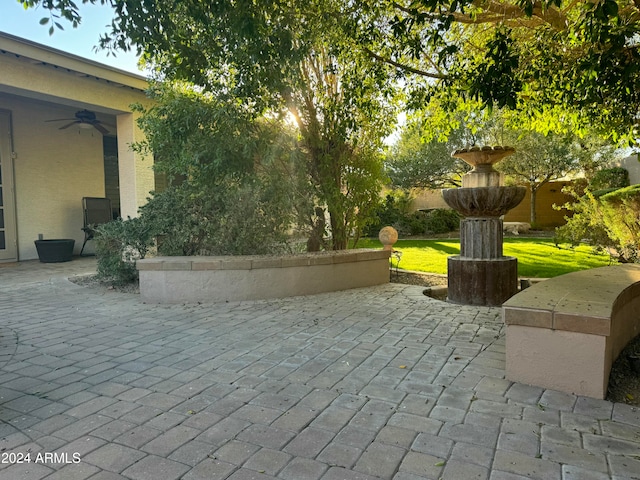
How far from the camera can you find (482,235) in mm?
5227

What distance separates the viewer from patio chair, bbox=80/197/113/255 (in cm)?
990

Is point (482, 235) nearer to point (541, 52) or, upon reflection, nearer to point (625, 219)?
point (541, 52)

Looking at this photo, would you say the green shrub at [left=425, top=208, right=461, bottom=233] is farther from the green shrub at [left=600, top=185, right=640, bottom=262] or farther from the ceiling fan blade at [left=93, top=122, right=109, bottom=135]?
the ceiling fan blade at [left=93, top=122, right=109, bottom=135]

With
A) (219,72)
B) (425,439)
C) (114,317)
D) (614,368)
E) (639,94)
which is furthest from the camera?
(219,72)

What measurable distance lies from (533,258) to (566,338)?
275 inches

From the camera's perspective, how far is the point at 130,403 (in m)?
2.39

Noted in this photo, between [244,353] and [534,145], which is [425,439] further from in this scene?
[534,145]

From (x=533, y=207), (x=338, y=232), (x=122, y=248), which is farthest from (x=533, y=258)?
(x=533, y=207)

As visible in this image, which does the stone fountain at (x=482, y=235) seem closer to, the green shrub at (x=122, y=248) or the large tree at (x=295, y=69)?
the large tree at (x=295, y=69)

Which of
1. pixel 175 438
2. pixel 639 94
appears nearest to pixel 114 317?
pixel 175 438

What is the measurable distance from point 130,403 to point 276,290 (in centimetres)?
304

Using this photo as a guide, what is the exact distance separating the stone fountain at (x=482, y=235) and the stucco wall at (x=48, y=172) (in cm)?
898

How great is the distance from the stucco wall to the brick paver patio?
6325mm

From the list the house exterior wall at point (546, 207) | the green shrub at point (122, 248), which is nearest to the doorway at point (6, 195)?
the green shrub at point (122, 248)
